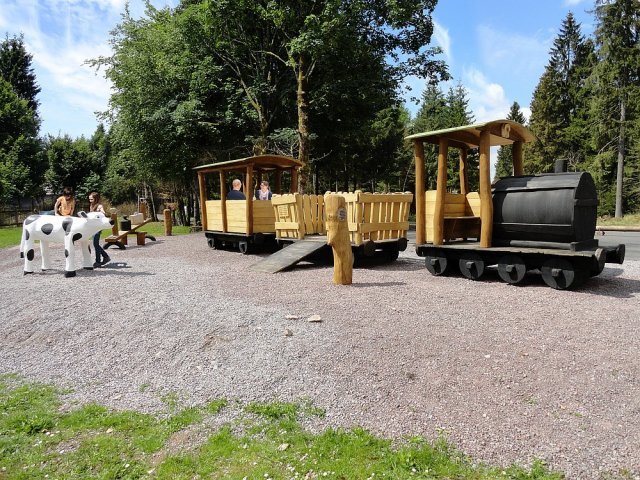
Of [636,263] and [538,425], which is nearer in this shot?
[538,425]

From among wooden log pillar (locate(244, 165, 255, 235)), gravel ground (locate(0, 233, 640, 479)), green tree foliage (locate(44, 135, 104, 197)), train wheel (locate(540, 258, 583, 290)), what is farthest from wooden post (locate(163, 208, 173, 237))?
green tree foliage (locate(44, 135, 104, 197))

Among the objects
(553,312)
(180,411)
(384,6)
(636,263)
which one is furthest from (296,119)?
(180,411)

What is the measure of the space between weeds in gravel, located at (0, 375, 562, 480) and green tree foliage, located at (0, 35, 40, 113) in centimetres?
5829

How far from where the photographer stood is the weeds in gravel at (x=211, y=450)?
301 centimetres

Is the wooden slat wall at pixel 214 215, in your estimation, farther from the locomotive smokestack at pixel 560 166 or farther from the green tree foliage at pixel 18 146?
the green tree foliage at pixel 18 146

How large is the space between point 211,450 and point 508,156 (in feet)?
207

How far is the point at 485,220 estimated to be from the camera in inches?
320

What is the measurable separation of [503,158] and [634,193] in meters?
31.7

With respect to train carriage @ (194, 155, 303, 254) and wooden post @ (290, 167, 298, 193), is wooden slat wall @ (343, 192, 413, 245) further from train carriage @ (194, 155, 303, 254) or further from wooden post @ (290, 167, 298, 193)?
wooden post @ (290, 167, 298, 193)

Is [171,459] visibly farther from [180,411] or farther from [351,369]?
[351,369]

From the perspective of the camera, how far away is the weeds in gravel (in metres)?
3.01

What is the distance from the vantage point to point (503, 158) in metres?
62.2

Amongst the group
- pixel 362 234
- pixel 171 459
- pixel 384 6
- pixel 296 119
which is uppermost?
pixel 384 6

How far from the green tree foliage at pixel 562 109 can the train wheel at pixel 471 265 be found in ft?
114
